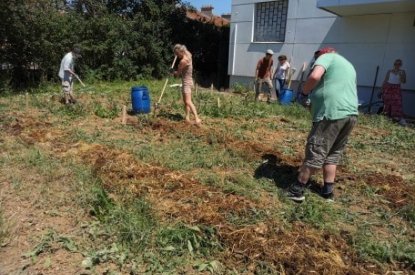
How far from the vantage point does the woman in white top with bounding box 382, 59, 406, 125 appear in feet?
30.3

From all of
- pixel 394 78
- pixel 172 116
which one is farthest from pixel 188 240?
pixel 394 78

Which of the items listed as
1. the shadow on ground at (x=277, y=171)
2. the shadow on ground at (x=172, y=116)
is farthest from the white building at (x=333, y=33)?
the shadow on ground at (x=277, y=171)

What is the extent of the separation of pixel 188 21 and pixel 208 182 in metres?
13.6

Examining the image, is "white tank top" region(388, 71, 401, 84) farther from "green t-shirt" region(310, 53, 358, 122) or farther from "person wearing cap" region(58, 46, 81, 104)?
"person wearing cap" region(58, 46, 81, 104)

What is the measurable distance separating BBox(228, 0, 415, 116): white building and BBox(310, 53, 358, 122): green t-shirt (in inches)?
258

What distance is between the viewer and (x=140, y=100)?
324 inches

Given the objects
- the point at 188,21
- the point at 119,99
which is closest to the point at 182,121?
the point at 119,99

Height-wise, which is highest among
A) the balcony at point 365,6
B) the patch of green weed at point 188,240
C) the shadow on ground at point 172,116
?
the balcony at point 365,6

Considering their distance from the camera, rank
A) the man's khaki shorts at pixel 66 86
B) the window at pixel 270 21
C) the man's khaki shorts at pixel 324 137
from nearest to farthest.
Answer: the man's khaki shorts at pixel 324 137, the man's khaki shorts at pixel 66 86, the window at pixel 270 21

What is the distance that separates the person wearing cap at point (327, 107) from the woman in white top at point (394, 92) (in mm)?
5997

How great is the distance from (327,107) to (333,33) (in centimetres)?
845

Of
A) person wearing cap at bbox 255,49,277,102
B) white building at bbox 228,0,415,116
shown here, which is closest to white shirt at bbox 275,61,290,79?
person wearing cap at bbox 255,49,277,102

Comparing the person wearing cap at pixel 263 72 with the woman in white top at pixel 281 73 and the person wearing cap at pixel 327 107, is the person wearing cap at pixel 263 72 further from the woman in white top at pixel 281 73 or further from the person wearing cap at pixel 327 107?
the person wearing cap at pixel 327 107

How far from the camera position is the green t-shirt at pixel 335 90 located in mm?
3990
